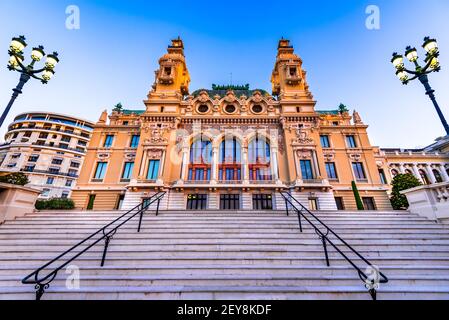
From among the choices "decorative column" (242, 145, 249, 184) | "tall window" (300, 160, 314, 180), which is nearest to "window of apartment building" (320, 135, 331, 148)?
"tall window" (300, 160, 314, 180)

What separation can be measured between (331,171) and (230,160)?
12.0 meters

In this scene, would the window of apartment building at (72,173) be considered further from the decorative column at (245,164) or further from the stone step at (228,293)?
the stone step at (228,293)

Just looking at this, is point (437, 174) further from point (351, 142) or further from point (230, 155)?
point (230, 155)

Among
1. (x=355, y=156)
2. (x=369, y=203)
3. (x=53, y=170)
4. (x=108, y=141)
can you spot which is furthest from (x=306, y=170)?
(x=53, y=170)

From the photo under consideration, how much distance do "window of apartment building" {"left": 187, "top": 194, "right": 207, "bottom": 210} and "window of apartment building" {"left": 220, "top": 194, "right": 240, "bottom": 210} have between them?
1765mm

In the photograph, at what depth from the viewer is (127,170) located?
20766mm

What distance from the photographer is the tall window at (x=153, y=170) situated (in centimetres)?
1883

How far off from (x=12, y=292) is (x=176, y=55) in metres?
29.3

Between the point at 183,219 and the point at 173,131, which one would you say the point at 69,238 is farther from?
the point at 173,131

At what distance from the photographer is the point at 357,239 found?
20.9ft

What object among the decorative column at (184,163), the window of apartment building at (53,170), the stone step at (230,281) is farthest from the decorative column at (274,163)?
the window of apartment building at (53,170)

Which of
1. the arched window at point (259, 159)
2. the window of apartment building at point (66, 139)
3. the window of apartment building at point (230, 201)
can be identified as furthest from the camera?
the window of apartment building at point (66, 139)

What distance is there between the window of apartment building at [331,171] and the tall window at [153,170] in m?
19.5
